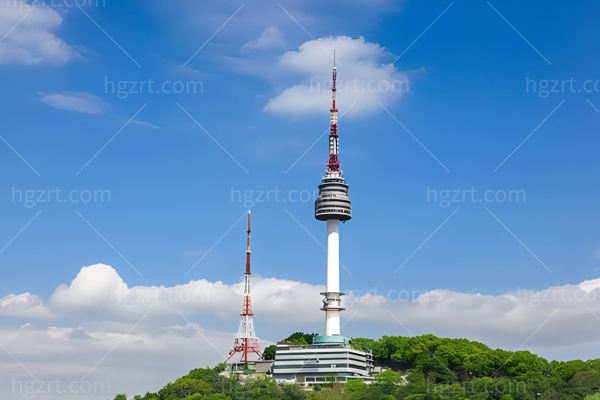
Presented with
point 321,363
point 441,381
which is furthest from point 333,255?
point 441,381

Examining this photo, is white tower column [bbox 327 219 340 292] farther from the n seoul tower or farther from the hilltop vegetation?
the hilltop vegetation

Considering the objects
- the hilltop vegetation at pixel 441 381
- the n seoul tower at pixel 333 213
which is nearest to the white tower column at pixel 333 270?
the n seoul tower at pixel 333 213

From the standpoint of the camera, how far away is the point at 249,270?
5635 inches

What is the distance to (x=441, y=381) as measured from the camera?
130 meters

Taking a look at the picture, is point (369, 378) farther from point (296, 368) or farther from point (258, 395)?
point (258, 395)

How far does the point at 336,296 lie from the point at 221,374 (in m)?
25.2

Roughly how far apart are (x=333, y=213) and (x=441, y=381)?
112 ft

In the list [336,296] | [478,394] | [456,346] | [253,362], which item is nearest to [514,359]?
[456,346]

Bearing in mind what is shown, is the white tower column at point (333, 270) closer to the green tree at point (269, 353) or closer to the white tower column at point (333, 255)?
the white tower column at point (333, 255)

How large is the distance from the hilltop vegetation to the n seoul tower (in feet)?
34.3

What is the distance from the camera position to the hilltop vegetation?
110 meters

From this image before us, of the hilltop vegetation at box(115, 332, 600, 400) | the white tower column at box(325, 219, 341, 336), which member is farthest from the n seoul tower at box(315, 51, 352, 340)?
the hilltop vegetation at box(115, 332, 600, 400)

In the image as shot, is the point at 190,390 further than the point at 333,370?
No

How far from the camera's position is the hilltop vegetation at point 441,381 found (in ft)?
362
